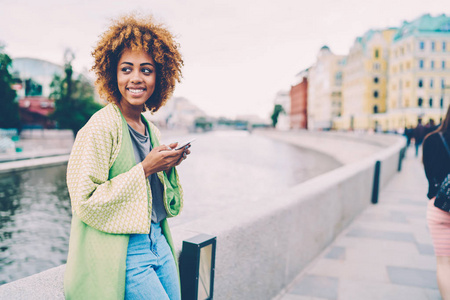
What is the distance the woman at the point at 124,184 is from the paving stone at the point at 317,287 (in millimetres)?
2373

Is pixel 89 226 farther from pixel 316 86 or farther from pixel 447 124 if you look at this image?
pixel 316 86

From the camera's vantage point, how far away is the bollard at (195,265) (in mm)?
2271

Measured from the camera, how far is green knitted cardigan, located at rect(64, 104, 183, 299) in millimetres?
1450

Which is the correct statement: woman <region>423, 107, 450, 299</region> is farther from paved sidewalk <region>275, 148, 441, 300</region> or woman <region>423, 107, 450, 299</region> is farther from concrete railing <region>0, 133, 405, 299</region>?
concrete railing <region>0, 133, 405, 299</region>

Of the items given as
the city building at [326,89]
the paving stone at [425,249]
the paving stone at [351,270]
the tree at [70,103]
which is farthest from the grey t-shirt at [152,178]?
the city building at [326,89]

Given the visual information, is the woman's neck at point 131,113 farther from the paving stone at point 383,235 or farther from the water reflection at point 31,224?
the water reflection at point 31,224

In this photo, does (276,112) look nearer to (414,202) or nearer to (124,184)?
(414,202)

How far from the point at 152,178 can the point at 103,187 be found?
35cm

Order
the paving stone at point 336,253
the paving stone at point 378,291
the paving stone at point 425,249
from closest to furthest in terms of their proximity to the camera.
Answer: the paving stone at point 378,291 < the paving stone at point 336,253 < the paving stone at point 425,249

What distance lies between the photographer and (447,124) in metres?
2.87

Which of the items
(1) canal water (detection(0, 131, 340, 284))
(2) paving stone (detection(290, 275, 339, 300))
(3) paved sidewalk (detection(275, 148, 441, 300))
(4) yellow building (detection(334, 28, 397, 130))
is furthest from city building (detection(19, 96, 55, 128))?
(2) paving stone (detection(290, 275, 339, 300))

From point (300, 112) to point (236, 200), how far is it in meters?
92.7

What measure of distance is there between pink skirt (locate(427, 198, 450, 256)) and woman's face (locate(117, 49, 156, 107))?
7.65 ft

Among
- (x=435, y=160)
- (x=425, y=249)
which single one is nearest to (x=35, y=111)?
(x=425, y=249)
